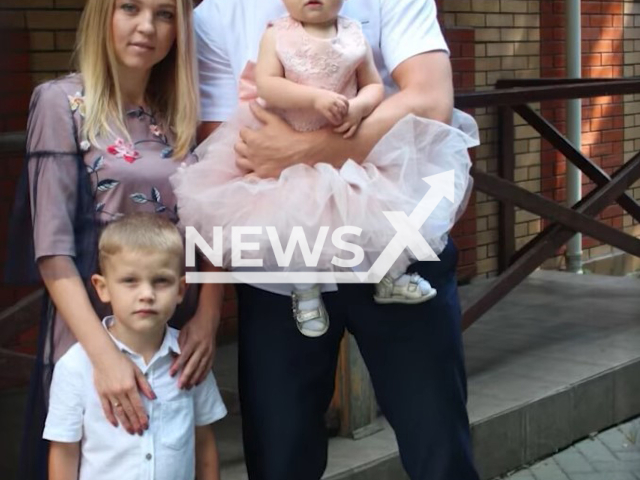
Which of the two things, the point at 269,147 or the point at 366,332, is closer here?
the point at 269,147

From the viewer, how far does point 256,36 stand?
2764 mm

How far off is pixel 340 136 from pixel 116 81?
52cm

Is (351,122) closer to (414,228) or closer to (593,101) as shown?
(414,228)

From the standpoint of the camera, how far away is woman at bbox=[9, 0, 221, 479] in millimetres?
2559

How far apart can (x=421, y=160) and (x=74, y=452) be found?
1013mm

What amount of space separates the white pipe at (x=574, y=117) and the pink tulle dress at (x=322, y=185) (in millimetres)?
5159

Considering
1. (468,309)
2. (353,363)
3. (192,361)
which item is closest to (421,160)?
(192,361)

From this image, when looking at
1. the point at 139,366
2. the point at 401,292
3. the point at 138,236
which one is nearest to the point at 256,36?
the point at 138,236

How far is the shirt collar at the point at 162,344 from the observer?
262 cm

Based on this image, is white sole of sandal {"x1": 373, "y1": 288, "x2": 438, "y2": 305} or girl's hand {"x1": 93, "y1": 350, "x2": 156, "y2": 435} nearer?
girl's hand {"x1": 93, "y1": 350, "x2": 156, "y2": 435}

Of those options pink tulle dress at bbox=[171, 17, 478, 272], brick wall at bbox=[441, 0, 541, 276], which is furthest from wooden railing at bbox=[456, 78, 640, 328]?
pink tulle dress at bbox=[171, 17, 478, 272]

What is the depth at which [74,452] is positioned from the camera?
260cm

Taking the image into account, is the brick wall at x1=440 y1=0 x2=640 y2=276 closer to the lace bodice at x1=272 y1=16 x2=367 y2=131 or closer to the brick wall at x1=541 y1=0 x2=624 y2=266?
the brick wall at x1=541 y1=0 x2=624 y2=266

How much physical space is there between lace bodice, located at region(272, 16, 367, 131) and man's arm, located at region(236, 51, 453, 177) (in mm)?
39
